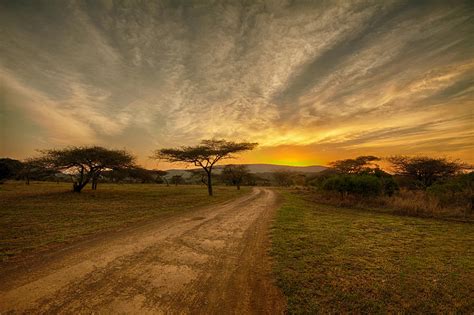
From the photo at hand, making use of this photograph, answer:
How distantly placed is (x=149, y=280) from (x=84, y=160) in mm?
24245

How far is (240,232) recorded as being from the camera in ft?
27.7

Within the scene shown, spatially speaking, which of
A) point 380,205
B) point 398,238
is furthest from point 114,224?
point 380,205

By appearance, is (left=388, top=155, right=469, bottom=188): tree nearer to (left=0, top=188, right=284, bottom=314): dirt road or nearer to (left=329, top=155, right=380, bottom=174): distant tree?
(left=329, top=155, right=380, bottom=174): distant tree

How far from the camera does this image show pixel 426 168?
28.0 meters

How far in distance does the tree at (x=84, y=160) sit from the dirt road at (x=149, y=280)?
19.5m

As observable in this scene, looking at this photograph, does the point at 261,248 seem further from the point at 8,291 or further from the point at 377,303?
the point at 8,291

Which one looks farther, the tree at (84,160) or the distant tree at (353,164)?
the distant tree at (353,164)

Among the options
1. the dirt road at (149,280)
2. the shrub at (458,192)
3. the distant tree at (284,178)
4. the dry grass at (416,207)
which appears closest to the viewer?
the dirt road at (149,280)

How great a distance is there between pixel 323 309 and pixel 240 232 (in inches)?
208

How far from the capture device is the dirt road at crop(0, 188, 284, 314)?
3465 mm

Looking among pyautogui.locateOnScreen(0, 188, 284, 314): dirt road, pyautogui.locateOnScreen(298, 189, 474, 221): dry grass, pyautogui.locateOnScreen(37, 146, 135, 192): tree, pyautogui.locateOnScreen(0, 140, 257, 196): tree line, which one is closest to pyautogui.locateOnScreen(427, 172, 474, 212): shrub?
pyautogui.locateOnScreen(298, 189, 474, 221): dry grass

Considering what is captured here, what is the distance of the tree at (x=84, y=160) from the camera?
2211 centimetres

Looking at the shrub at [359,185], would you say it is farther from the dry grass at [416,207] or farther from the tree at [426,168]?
the tree at [426,168]

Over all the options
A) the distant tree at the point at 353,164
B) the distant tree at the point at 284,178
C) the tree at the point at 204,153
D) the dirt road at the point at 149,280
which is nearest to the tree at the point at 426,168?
the distant tree at the point at 353,164
